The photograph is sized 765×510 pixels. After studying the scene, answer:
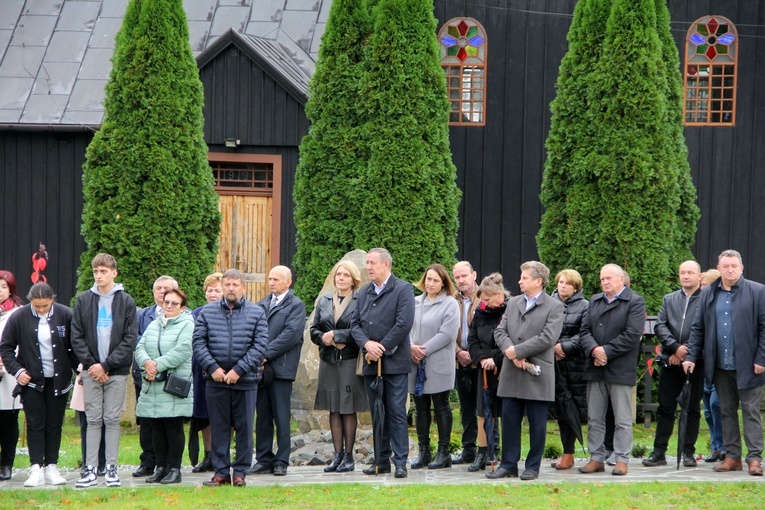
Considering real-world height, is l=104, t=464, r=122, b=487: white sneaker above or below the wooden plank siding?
below

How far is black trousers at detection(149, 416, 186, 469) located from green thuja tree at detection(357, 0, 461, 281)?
530cm

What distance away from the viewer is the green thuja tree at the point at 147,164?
1384 cm

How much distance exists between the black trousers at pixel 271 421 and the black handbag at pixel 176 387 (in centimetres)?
92

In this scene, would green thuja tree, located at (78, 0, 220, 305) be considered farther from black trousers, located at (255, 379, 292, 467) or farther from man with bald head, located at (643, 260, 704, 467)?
man with bald head, located at (643, 260, 704, 467)

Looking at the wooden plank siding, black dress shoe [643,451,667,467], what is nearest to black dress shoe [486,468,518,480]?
black dress shoe [643,451,667,467]

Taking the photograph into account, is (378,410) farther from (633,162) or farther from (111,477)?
(633,162)

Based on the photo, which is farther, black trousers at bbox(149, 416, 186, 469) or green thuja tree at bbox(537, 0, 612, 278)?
green thuja tree at bbox(537, 0, 612, 278)

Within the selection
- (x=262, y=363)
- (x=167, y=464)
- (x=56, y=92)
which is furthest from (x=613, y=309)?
(x=56, y=92)

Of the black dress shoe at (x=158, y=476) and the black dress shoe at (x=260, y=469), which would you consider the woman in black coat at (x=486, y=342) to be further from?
the black dress shoe at (x=158, y=476)

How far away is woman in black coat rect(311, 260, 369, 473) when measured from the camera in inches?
383

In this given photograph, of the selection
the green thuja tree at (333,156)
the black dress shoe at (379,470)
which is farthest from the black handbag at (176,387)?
the green thuja tree at (333,156)

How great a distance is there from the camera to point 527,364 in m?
9.23

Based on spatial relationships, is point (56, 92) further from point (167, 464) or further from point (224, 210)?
point (167, 464)

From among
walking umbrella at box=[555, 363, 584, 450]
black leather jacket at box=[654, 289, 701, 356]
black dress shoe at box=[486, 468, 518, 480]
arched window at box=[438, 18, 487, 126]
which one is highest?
arched window at box=[438, 18, 487, 126]
